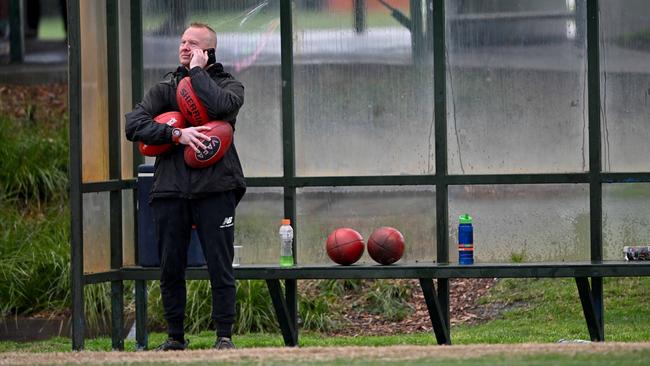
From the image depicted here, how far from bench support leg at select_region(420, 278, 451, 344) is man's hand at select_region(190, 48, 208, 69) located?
7.60 ft

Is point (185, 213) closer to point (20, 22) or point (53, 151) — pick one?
point (53, 151)

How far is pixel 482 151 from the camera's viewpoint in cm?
1085

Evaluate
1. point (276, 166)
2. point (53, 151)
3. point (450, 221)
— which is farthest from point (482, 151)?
point (53, 151)

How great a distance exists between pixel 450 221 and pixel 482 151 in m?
0.58

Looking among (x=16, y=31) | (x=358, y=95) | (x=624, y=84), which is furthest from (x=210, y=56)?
(x=16, y=31)

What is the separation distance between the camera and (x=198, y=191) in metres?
9.21

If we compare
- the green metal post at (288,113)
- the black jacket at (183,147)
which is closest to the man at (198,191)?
the black jacket at (183,147)

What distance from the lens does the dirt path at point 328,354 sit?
823 centimetres

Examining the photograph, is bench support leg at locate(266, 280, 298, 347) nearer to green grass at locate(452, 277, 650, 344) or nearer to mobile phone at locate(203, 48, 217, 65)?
green grass at locate(452, 277, 650, 344)

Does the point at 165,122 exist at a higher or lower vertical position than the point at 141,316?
higher

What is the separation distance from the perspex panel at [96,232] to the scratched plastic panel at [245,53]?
0.65m

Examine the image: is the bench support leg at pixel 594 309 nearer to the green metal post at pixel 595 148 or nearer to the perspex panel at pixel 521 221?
the green metal post at pixel 595 148

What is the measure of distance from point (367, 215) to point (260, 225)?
821mm

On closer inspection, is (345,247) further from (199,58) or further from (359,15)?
(199,58)
